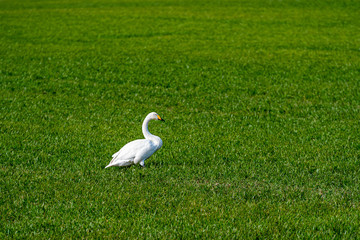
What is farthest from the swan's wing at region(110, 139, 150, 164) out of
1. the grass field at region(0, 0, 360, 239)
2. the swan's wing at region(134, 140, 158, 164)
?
the grass field at region(0, 0, 360, 239)

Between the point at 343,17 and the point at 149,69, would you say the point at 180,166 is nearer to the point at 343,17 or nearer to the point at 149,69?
the point at 149,69

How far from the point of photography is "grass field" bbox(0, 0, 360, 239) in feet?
25.0

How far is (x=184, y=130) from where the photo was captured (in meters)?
13.6

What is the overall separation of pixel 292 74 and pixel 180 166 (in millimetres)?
13546

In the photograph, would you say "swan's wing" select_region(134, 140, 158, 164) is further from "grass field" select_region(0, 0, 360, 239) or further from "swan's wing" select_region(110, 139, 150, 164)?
"grass field" select_region(0, 0, 360, 239)

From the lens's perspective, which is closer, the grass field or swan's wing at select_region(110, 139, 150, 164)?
the grass field

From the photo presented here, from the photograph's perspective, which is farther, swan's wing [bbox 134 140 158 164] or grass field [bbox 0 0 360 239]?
swan's wing [bbox 134 140 158 164]

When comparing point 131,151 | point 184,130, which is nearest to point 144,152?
point 131,151

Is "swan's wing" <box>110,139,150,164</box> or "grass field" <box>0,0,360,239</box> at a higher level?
"swan's wing" <box>110,139,150,164</box>

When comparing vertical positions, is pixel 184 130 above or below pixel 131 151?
below

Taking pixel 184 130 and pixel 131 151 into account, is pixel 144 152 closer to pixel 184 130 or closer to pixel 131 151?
pixel 131 151

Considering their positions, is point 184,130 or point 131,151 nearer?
point 131,151

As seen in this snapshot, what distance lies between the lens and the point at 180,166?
10117 mm

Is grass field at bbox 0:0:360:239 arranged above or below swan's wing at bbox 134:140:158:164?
below
